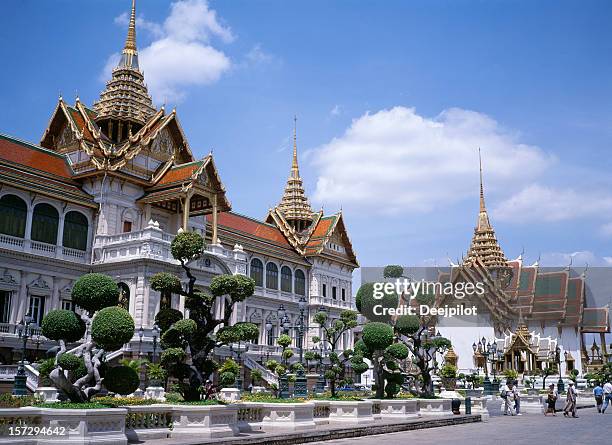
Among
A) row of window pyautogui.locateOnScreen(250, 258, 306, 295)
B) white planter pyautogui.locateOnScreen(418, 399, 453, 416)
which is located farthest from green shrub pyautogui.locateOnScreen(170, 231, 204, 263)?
row of window pyautogui.locateOnScreen(250, 258, 306, 295)

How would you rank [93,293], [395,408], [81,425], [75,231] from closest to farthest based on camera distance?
1. [81,425]
2. [93,293]
3. [395,408]
4. [75,231]

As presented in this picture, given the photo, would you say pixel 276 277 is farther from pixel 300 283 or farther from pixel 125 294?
pixel 125 294

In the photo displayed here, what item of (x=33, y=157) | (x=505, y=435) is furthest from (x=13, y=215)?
(x=505, y=435)

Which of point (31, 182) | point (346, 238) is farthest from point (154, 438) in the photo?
point (346, 238)

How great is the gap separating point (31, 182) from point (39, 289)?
18.1 feet

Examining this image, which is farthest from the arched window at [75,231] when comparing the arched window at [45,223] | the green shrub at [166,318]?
the green shrub at [166,318]

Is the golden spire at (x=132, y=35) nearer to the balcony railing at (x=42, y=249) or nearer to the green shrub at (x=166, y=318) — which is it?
the balcony railing at (x=42, y=249)

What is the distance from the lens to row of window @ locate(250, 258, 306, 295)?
51.7 m

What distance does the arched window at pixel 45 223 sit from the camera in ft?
117

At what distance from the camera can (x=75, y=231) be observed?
37781 mm

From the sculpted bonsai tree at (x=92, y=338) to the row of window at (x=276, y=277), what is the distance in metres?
A: 35.2

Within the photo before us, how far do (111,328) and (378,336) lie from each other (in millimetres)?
11787

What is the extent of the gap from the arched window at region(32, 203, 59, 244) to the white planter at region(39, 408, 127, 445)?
79.4ft

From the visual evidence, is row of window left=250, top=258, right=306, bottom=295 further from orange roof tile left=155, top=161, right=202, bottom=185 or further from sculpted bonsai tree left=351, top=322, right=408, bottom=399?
sculpted bonsai tree left=351, top=322, right=408, bottom=399
